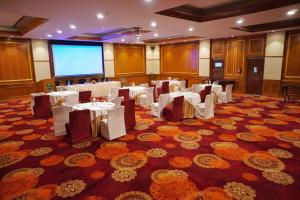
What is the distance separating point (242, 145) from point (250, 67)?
762 cm

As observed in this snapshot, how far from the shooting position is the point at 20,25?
28.3 ft

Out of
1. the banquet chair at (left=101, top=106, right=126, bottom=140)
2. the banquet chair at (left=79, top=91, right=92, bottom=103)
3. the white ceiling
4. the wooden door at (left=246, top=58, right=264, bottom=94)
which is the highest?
the white ceiling

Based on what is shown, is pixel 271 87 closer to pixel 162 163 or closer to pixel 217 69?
pixel 217 69

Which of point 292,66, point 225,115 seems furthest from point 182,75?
point 225,115

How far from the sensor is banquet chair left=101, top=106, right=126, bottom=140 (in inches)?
187

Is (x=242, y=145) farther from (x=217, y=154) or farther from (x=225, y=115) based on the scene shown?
(x=225, y=115)

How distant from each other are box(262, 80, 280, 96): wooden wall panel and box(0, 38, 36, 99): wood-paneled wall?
476 inches

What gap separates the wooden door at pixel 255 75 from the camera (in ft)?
34.1

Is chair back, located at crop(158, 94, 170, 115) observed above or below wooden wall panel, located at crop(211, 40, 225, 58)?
below

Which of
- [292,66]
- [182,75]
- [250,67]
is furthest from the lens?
[182,75]

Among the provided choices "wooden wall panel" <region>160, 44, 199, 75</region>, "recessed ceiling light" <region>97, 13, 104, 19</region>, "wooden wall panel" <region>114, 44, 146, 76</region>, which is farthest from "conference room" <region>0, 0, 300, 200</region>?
"wooden wall panel" <region>114, 44, 146, 76</region>

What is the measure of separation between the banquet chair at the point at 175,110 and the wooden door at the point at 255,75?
20.9ft

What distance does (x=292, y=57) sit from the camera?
364 inches

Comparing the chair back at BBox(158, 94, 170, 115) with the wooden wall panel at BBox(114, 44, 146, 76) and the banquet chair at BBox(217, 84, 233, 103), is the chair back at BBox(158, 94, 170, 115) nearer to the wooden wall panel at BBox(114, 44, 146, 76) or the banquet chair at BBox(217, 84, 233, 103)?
the banquet chair at BBox(217, 84, 233, 103)
